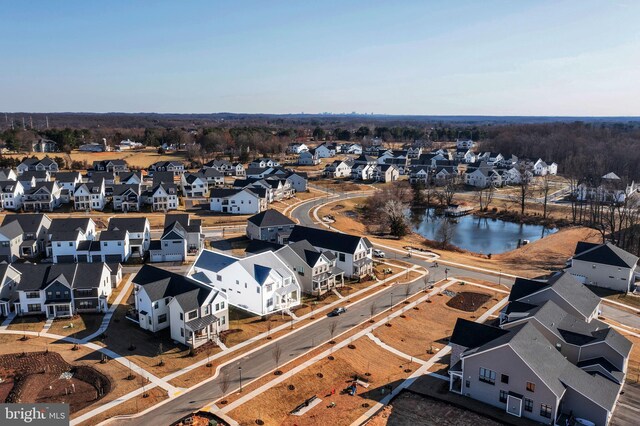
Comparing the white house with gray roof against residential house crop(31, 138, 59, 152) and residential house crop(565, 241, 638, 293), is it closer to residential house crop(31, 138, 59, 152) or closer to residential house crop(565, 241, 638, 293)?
residential house crop(565, 241, 638, 293)

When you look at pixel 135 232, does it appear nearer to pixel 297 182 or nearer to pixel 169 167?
pixel 297 182

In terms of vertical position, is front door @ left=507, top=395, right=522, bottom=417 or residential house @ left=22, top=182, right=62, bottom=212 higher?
residential house @ left=22, top=182, right=62, bottom=212

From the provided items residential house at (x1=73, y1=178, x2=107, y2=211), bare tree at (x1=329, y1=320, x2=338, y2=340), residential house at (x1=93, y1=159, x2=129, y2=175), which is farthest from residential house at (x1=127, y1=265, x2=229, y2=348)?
residential house at (x1=93, y1=159, x2=129, y2=175)

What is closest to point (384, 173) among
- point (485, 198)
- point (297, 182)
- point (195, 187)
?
point (297, 182)

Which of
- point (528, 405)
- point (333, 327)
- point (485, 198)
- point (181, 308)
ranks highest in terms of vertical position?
point (485, 198)

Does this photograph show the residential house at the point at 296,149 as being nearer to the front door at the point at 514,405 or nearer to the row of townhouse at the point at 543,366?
the row of townhouse at the point at 543,366

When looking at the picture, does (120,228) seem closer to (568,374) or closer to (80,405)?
(80,405)
